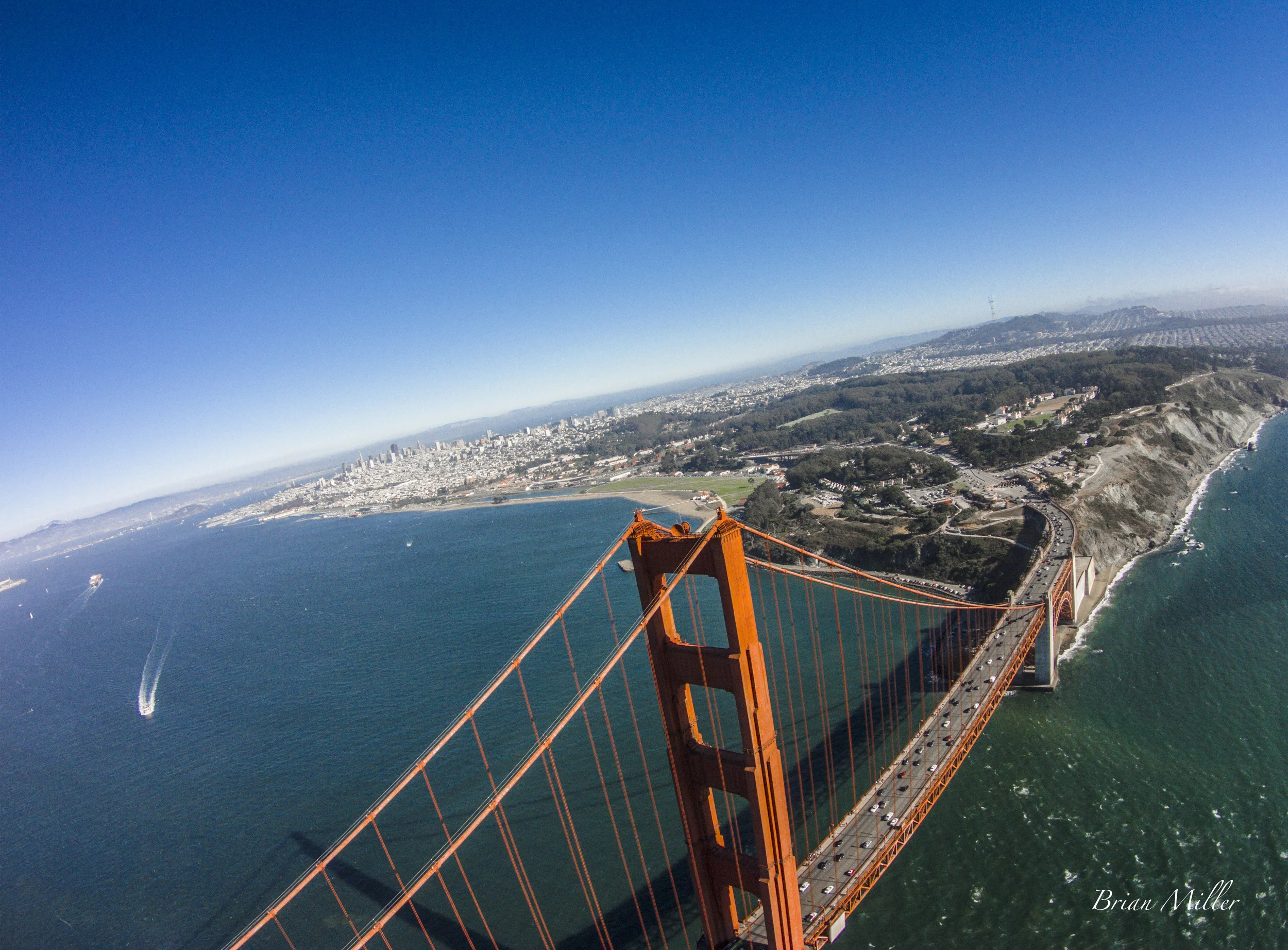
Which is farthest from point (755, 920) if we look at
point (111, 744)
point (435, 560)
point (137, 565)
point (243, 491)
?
point (243, 491)

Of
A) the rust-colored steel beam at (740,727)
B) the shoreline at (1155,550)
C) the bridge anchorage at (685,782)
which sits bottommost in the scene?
the shoreline at (1155,550)

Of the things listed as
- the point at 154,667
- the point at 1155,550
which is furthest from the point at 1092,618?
the point at 154,667

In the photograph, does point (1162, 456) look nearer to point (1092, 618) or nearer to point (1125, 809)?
point (1092, 618)

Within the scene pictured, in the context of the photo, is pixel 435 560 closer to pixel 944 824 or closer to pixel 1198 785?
pixel 944 824

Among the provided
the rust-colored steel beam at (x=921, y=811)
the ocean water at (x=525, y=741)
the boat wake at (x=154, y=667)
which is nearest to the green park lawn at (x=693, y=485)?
the ocean water at (x=525, y=741)

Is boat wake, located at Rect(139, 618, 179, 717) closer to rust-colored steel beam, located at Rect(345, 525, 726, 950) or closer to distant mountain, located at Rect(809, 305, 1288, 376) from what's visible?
rust-colored steel beam, located at Rect(345, 525, 726, 950)

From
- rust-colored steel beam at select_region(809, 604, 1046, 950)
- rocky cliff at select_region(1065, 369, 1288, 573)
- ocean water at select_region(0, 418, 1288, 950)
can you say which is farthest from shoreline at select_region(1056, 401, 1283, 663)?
rust-colored steel beam at select_region(809, 604, 1046, 950)

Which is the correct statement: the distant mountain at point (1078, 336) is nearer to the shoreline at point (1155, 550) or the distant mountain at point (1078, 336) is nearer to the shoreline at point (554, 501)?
the shoreline at point (1155, 550)
